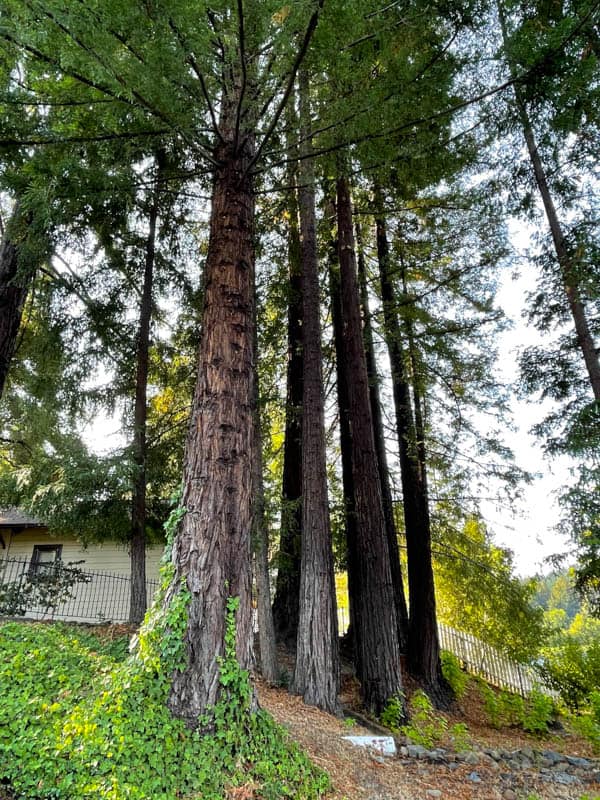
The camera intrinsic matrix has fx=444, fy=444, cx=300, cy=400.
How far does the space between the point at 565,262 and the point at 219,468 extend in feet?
18.7

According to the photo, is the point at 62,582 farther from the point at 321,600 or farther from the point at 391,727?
the point at 391,727

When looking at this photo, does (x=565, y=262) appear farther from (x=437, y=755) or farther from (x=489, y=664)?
(x=489, y=664)

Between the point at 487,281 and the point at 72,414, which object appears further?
the point at 487,281

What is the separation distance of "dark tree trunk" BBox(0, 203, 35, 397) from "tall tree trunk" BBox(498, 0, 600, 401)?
6815 millimetres

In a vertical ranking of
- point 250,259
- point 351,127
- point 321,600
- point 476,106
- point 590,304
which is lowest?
point 321,600

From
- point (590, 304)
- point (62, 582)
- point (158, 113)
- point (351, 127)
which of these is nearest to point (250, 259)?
point (158, 113)

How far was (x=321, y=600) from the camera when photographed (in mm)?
5359

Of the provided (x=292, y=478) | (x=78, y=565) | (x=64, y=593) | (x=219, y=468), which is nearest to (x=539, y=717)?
(x=292, y=478)

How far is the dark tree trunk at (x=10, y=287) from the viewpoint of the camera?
616 centimetres

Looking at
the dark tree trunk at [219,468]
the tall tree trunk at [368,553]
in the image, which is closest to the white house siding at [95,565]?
the tall tree trunk at [368,553]

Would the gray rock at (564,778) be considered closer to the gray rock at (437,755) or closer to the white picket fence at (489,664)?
the gray rock at (437,755)

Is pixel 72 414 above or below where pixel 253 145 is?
below

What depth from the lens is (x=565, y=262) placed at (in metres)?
6.21

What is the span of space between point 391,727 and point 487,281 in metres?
7.33
